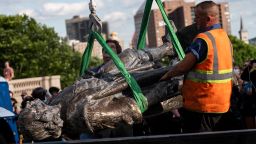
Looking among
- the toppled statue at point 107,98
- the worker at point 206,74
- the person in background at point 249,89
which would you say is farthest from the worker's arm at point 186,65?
the person in background at point 249,89

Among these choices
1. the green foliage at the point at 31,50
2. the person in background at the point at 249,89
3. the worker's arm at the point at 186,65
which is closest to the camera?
the worker's arm at the point at 186,65

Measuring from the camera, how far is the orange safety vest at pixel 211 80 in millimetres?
5621

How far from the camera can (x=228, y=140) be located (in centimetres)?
429

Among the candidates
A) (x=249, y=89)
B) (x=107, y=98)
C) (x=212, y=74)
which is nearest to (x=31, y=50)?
(x=249, y=89)

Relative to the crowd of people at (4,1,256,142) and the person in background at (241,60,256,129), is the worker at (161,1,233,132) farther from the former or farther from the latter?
the person in background at (241,60,256,129)

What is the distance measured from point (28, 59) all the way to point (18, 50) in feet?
3.65

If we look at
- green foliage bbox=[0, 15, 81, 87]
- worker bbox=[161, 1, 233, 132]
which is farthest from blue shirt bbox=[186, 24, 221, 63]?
green foliage bbox=[0, 15, 81, 87]

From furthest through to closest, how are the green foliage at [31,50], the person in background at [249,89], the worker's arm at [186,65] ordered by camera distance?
the green foliage at [31,50], the person in background at [249,89], the worker's arm at [186,65]

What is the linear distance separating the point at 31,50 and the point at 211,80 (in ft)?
160

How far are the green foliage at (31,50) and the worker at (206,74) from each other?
46.0 meters

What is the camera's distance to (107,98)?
5.85 meters

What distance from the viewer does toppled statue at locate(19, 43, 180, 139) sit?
566 cm

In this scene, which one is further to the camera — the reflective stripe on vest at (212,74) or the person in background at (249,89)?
the person in background at (249,89)

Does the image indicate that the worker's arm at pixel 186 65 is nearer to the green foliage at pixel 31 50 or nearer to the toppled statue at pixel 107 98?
the toppled statue at pixel 107 98
